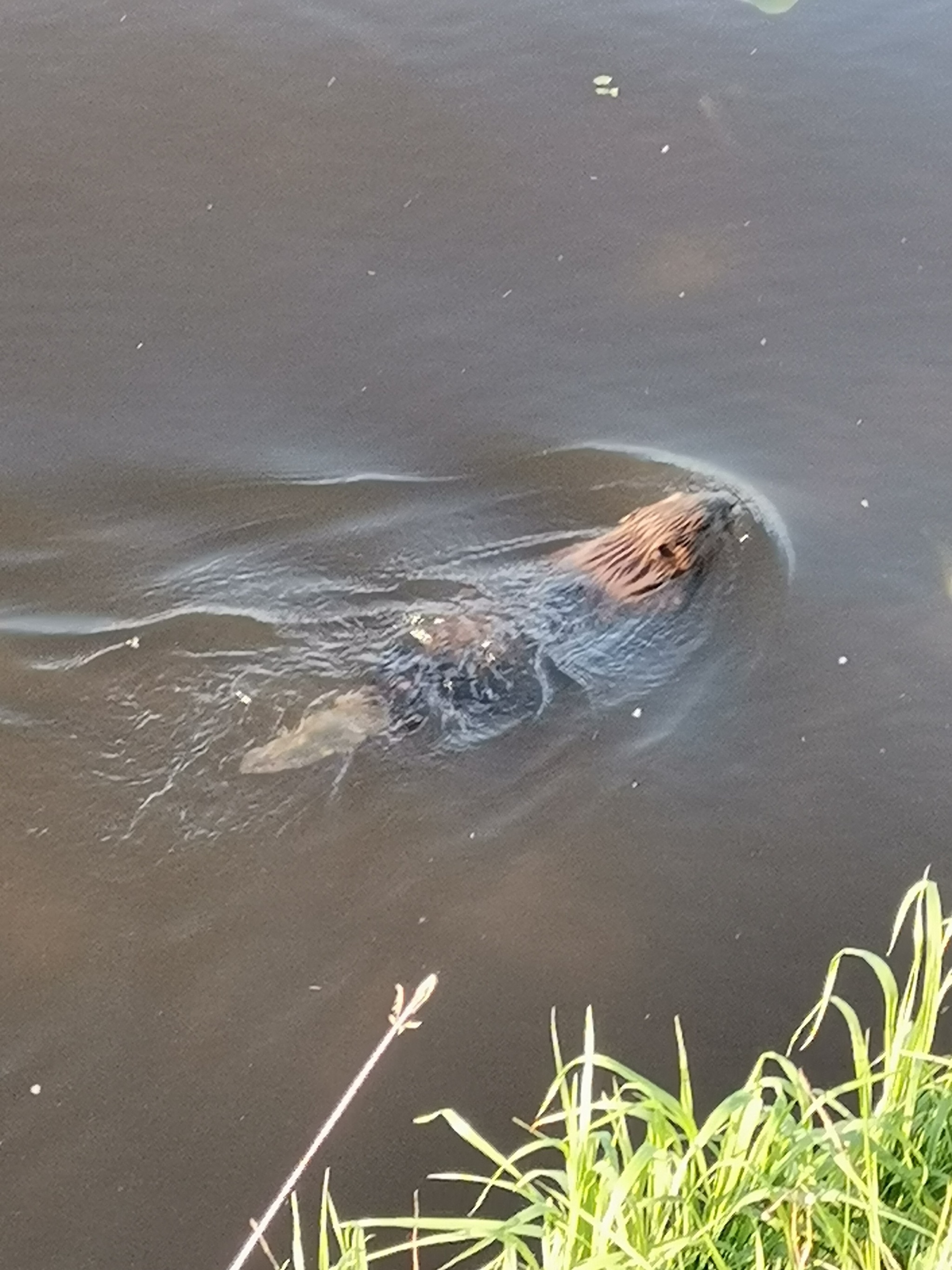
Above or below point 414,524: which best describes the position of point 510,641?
below

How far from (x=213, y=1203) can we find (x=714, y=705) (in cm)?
170

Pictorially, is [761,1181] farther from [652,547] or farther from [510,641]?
[652,547]

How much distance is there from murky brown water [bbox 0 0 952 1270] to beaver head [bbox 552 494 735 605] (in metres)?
0.12

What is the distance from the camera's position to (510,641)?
3705 millimetres

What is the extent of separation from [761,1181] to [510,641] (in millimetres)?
1920

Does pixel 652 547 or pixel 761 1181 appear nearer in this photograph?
pixel 761 1181

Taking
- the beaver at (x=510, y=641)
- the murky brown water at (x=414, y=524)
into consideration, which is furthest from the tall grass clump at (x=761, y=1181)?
the beaver at (x=510, y=641)

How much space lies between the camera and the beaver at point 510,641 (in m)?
3.48

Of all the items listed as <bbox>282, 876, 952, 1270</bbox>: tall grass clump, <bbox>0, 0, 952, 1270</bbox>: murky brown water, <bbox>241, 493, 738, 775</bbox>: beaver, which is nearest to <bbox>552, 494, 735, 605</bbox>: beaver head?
<bbox>241, 493, 738, 775</bbox>: beaver

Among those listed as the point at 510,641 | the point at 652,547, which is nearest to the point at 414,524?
the point at 510,641

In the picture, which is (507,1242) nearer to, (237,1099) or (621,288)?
(237,1099)

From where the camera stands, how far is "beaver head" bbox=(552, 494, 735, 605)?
3.80 metres

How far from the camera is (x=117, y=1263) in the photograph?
2.54 metres

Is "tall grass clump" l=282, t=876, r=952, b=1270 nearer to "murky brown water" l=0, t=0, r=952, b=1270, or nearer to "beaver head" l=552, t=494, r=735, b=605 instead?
"murky brown water" l=0, t=0, r=952, b=1270
